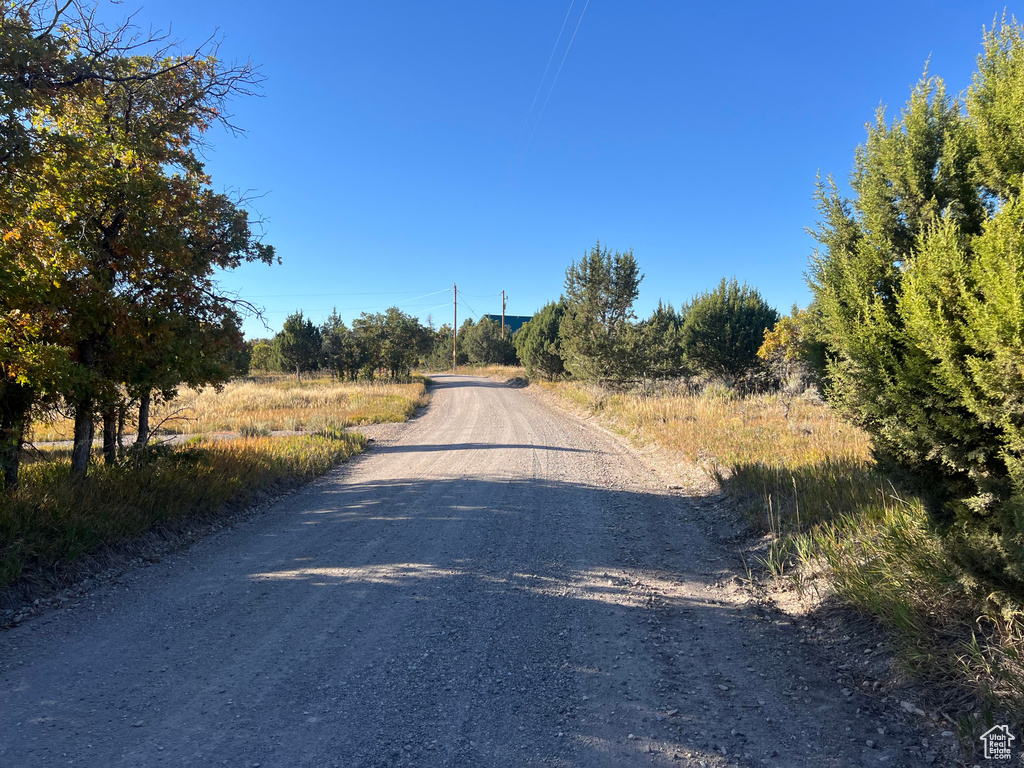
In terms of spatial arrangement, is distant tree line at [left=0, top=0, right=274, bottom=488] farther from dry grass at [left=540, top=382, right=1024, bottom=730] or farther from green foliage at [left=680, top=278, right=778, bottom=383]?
green foliage at [left=680, top=278, right=778, bottom=383]

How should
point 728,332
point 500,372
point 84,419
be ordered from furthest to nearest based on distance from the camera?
1. point 500,372
2. point 728,332
3. point 84,419

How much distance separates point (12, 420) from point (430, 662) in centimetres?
546

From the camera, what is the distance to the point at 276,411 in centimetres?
1855

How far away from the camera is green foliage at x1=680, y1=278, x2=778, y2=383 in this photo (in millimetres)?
22219

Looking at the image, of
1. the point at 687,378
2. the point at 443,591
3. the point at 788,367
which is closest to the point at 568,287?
the point at 687,378

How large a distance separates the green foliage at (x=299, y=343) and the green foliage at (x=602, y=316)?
85.1ft

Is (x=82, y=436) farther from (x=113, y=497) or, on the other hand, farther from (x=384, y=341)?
(x=384, y=341)

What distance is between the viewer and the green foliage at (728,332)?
72.9 feet

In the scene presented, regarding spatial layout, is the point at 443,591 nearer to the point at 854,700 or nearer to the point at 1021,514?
the point at 854,700

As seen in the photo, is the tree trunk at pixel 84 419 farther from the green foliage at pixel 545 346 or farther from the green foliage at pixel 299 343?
the green foliage at pixel 299 343

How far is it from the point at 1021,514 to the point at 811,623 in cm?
165

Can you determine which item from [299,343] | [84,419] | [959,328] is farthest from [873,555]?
[299,343]

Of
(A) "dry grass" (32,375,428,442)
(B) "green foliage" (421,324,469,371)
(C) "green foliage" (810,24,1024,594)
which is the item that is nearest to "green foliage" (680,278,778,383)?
(A) "dry grass" (32,375,428,442)

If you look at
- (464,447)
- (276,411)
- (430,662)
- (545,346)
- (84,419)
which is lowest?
(430,662)
